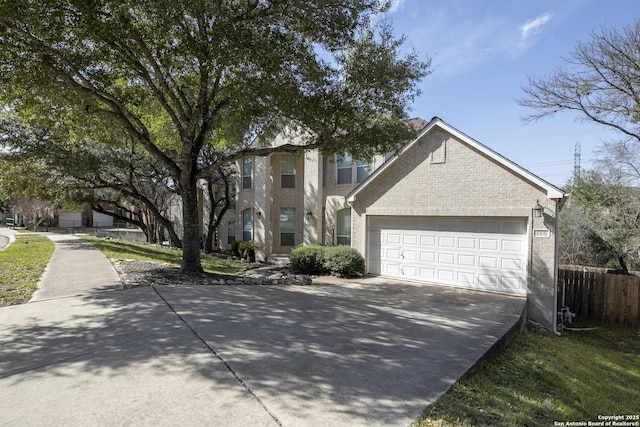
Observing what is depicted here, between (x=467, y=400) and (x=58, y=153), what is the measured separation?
666 inches

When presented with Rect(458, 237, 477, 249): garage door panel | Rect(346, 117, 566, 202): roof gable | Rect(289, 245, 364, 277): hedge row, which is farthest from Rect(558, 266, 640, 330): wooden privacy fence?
Rect(289, 245, 364, 277): hedge row

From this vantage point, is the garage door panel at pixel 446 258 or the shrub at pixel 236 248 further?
the shrub at pixel 236 248

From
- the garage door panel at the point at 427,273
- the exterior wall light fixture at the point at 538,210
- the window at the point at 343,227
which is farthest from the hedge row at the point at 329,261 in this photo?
the exterior wall light fixture at the point at 538,210

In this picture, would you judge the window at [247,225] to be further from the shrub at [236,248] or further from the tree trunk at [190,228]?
the tree trunk at [190,228]

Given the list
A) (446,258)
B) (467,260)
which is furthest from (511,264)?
(446,258)

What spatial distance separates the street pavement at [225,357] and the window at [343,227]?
8022 mm

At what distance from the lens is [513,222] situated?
10273mm

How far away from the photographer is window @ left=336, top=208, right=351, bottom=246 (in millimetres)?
16516

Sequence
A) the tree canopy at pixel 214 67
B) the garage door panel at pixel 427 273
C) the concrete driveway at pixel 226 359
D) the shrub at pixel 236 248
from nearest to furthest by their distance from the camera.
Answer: the concrete driveway at pixel 226 359, the tree canopy at pixel 214 67, the garage door panel at pixel 427 273, the shrub at pixel 236 248

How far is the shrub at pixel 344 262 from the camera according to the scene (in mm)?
12609

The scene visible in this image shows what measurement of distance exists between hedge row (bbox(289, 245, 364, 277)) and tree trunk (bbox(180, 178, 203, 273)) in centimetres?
390

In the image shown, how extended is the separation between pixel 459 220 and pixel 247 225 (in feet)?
43.6

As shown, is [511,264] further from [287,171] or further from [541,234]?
[287,171]

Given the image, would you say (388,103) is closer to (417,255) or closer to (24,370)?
(417,255)
